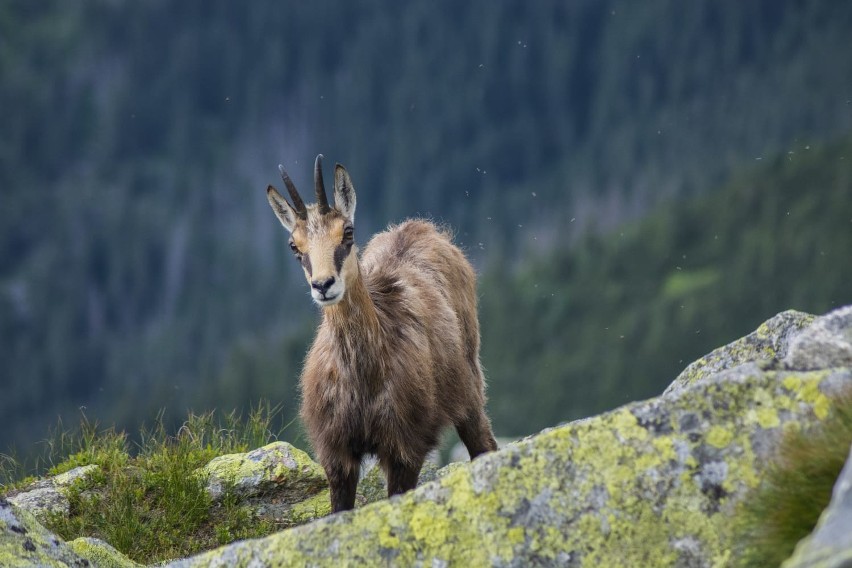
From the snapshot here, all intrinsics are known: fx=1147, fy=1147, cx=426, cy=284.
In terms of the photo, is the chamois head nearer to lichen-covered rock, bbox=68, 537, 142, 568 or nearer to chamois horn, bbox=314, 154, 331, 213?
chamois horn, bbox=314, 154, 331, 213

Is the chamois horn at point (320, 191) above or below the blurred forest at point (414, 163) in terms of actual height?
below

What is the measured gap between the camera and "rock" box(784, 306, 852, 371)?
4.59 meters

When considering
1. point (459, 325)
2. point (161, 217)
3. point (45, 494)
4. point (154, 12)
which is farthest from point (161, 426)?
point (154, 12)

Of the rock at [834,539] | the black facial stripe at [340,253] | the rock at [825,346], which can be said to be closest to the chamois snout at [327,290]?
the black facial stripe at [340,253]

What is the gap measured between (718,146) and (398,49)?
44.3 m

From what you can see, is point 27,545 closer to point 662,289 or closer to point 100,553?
point 100,553

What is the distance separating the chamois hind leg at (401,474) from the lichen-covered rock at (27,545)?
242cm

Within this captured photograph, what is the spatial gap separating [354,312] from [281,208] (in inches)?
35.1

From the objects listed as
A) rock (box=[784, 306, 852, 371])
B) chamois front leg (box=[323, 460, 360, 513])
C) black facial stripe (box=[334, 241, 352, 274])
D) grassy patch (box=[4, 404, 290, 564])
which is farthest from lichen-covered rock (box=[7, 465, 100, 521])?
rock (box=[784, 306, 852, 371])

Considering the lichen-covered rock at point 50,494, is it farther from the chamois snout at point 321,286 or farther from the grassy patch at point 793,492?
the grassy patch at point 793,492

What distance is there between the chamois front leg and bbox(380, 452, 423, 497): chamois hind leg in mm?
222

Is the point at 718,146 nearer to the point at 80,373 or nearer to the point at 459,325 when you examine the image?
the point at 80,373

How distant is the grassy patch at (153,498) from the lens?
299 inches

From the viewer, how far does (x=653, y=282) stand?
11844cm
